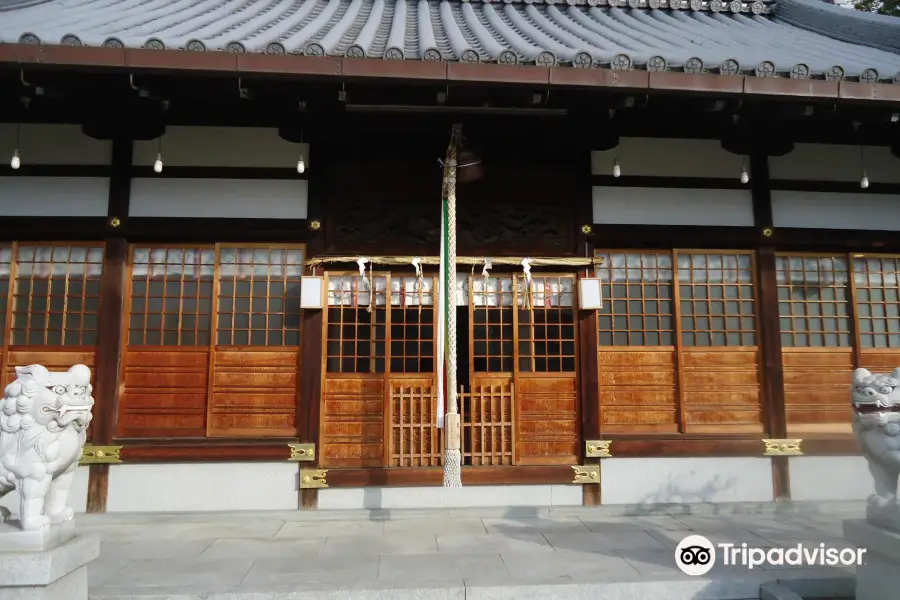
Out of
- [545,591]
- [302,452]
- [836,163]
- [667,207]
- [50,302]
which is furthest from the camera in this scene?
[836,163]

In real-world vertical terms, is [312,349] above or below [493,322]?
below

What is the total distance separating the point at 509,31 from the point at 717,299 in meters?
4.72

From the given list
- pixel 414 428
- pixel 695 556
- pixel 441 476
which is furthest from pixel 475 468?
pixel 695 556

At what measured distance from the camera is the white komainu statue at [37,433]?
11.9 feet

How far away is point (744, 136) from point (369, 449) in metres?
5.92

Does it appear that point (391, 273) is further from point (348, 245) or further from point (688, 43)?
point (688, 43)

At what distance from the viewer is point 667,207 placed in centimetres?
704

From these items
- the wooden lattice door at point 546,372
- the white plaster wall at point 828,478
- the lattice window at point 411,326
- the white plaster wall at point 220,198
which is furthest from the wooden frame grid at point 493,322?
the white plaster wall at point 828,478

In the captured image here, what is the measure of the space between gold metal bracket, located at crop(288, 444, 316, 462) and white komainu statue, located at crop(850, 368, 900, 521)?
5.20 meters

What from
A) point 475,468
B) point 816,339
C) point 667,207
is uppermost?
point 667,207

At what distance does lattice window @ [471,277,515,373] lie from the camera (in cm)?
686

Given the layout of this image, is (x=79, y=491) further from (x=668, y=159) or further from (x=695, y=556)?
(x=668, y=159)

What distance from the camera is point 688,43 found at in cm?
736

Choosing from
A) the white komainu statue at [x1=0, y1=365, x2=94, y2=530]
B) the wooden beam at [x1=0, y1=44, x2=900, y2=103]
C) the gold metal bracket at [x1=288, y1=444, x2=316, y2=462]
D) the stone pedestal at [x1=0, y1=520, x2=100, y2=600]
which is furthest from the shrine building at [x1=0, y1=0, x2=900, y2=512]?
the white komainu statue at [x1=0, y1=365, x2=94, y2=530]
